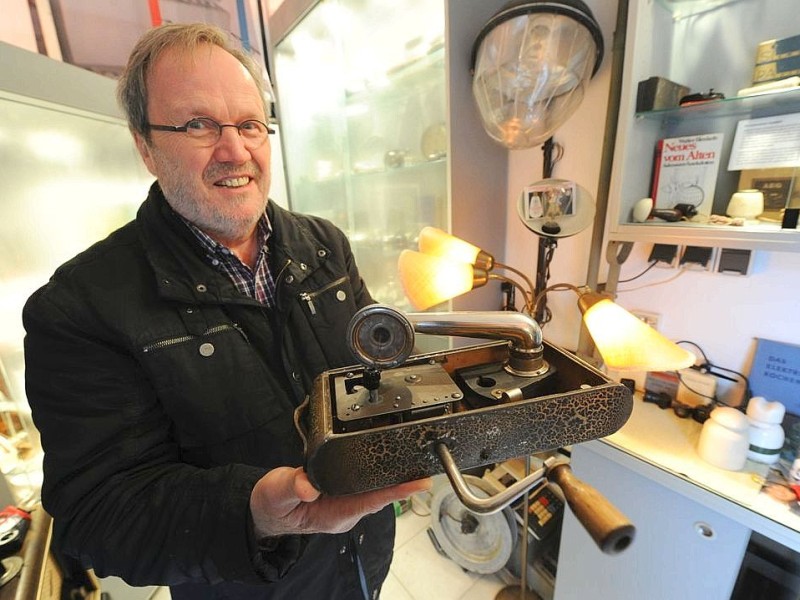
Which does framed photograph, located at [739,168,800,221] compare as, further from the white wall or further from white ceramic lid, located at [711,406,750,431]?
white ceramic lid, located at [711,406,750,431]

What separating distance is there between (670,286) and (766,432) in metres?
0.40

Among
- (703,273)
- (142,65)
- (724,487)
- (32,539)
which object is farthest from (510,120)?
(32,539)

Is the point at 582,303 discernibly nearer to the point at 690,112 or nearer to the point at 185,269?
the point at 690,112

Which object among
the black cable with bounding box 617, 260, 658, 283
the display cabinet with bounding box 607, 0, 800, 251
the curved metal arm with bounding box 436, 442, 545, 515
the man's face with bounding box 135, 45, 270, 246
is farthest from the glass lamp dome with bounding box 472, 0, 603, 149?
the curved metal arm with bounding box 436, 442, 545, 515

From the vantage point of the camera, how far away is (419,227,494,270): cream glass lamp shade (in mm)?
753

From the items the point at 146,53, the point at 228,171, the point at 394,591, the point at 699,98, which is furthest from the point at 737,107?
the point at 394,591

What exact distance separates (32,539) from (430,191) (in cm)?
146

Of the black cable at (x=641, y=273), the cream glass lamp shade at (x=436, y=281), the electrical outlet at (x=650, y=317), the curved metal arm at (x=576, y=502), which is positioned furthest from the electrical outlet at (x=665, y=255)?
the curved metal arm at (x=576, y=502)

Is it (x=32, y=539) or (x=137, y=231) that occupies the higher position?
(x=137, y=231)

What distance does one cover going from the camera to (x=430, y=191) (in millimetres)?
1312

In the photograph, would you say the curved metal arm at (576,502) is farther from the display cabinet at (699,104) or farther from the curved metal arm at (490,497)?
the display cabinet at (699,104)

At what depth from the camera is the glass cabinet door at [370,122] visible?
1.26m

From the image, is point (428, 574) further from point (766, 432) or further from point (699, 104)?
point (699, 104)

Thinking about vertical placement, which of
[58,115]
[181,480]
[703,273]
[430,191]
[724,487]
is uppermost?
[58,115]
